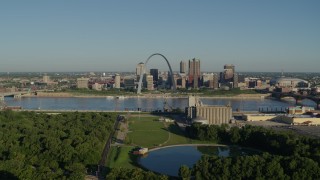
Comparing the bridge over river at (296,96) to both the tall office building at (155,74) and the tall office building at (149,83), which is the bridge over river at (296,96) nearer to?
the tall office building at (149,83)

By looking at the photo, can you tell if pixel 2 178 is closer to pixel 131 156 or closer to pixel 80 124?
pixel 131 156

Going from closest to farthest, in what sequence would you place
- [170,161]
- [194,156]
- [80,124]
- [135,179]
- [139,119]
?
1. [135,179]
2. [170,161]
3. [194,156]
4. [80,124]
5. [139,119]

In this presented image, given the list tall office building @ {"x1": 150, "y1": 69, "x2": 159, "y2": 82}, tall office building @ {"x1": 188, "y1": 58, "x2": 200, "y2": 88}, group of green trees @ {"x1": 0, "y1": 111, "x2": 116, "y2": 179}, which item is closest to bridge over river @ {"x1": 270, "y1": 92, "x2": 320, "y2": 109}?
tall office building @ {"x1": 188, "y1": 58, "x2": 200, "y2": 88}

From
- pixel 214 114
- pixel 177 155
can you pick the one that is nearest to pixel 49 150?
pixel 177 155

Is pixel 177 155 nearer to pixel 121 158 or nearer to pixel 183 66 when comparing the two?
pixel 121 158

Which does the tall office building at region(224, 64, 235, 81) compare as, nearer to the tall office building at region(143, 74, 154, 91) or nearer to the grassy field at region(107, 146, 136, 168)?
the tall office building at region(143, 74, 154, 91)

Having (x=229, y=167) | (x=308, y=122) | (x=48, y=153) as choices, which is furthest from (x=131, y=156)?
(x=308, y=122)
